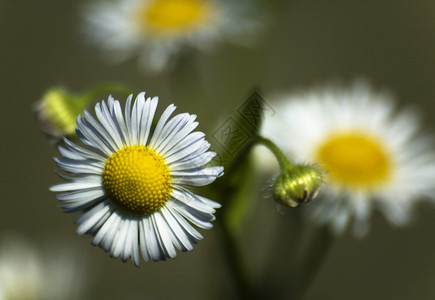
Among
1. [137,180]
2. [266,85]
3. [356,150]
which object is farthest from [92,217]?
[266,85]

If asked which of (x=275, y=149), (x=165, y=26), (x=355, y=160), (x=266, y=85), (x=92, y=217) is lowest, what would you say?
(x=92, y=217)

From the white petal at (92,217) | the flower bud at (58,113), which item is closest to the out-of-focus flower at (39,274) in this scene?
the flower bud at (58,113)

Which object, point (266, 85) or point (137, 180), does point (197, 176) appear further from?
point (266, 85)

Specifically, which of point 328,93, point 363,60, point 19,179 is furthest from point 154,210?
point 363,60

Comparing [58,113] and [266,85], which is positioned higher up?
[266,85]

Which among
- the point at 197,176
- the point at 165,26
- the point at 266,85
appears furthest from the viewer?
the point at 266,85

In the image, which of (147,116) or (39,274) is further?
(39,274)

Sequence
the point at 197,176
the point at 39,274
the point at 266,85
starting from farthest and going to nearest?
1. the point at 266,85
2. the point at 39,274
3. the point at 197,176
